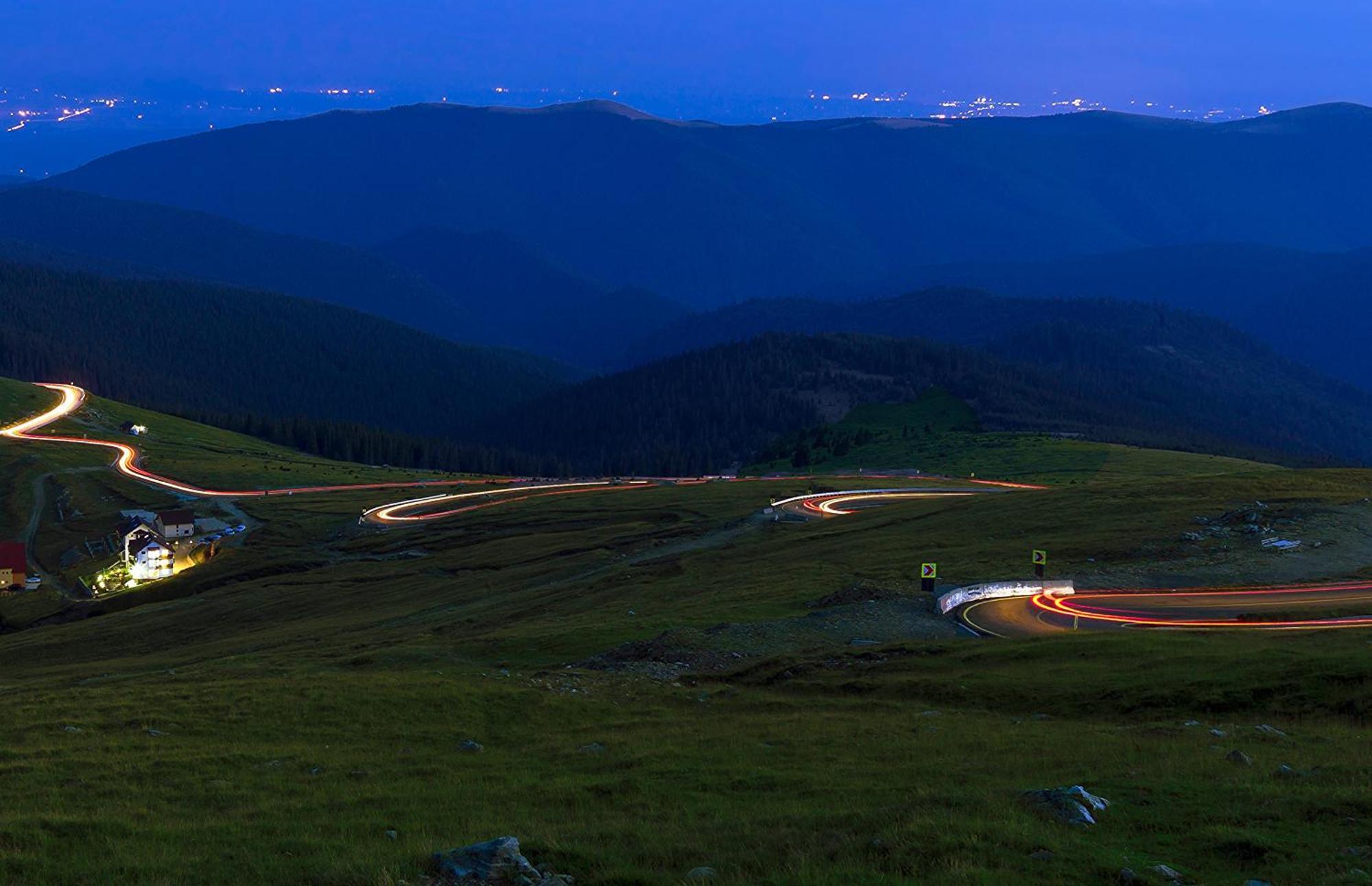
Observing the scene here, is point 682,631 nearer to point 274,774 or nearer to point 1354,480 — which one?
point 274,774

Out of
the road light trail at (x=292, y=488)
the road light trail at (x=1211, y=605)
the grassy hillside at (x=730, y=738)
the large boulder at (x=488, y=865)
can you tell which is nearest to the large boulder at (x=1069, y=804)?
the grassy hillside at (x=730, y=738)

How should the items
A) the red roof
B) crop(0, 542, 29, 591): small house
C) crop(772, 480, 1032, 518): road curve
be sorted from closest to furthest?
crop(772, 480, 1032, 518): road curve, crop(0, 542, 29, 591): small house, the red roof

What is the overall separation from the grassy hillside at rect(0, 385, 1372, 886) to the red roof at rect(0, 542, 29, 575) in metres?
51.3

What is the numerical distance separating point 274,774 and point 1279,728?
81.9ft

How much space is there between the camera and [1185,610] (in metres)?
53.8

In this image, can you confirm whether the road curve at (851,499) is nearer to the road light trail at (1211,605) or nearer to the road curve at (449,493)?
the road curve at (449,493)

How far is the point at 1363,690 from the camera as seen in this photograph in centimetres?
3378

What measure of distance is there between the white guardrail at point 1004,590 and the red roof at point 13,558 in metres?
98.8

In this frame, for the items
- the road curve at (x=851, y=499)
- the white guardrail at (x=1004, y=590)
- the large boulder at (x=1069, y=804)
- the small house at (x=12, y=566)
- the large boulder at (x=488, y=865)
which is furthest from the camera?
the small house at (x=12, y=566)

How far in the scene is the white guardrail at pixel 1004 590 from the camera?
57.4 metres

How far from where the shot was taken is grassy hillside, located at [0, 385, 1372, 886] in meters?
21.0

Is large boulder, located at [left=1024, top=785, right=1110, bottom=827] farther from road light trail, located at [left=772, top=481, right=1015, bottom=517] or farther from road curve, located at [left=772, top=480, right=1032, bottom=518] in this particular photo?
road light trail, located at [left=772, top=481, right=1015, bottom=517]

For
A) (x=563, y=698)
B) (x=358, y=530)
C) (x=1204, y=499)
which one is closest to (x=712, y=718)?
(x=563, y=698)

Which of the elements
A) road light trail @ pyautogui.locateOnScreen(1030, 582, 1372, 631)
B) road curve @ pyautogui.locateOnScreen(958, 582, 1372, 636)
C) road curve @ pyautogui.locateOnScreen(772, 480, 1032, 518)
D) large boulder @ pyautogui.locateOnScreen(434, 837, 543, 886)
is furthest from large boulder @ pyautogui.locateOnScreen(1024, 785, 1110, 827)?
road curve @ pyautogui.locateOnScreen(772, 480, 1032, 518)
